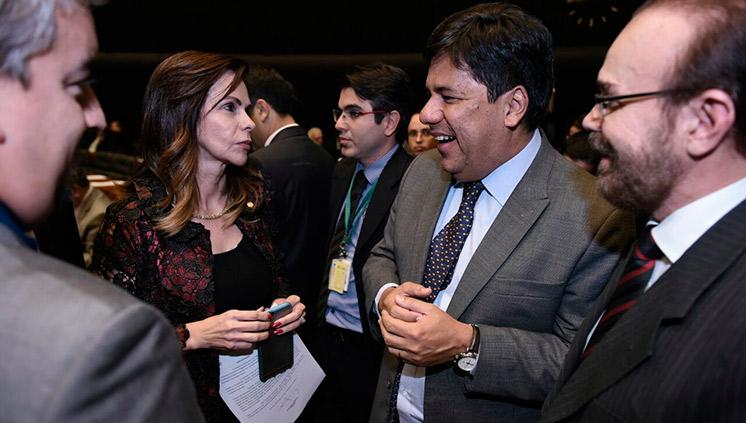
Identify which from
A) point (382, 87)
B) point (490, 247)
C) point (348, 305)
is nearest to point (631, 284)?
point (490, 247)

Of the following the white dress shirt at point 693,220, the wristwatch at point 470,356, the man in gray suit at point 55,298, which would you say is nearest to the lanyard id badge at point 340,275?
the wristwatch at point 470,356

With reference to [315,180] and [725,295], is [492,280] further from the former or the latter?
[315,180]

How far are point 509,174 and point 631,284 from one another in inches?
23.6

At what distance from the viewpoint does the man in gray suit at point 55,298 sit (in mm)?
565

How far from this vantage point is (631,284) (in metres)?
1.09

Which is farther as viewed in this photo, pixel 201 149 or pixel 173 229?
pixel 201 149

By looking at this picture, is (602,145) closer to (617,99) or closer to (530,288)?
(617,99)

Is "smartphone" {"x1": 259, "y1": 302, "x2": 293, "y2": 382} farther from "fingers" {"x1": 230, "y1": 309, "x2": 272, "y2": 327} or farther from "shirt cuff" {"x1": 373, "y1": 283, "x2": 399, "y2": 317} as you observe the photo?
"shirt cuff" {"x1": 373, "y1": 283, "x2": 399, "y2": 317}

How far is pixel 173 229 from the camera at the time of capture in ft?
5.65

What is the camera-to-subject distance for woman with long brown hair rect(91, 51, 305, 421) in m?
1.68

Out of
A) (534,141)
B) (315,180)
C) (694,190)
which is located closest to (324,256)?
(315,180)

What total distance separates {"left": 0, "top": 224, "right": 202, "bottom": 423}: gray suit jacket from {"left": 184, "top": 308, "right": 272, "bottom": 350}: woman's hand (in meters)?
1.00

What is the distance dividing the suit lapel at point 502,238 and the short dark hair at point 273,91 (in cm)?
247

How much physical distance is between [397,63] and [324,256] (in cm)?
289
